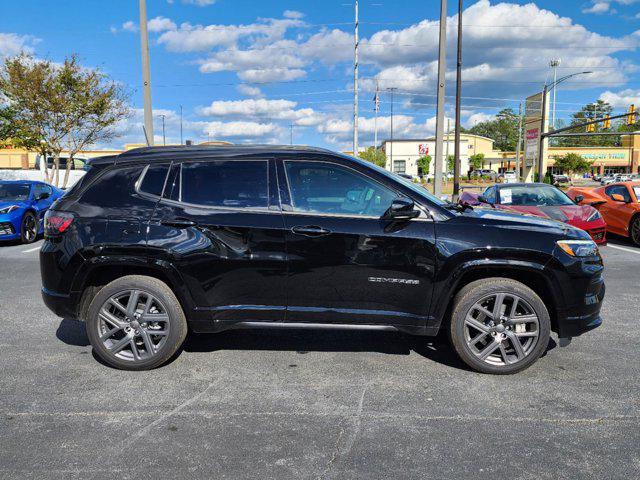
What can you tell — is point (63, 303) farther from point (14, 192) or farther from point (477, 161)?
point (477, 161)

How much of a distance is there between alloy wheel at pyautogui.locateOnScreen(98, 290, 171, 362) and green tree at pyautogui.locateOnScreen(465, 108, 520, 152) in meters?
137

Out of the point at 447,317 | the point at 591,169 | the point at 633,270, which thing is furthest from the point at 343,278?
the point at 591,169

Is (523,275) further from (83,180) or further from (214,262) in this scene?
(83,180)

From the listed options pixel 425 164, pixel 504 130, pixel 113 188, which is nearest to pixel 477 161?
pixel 425 164

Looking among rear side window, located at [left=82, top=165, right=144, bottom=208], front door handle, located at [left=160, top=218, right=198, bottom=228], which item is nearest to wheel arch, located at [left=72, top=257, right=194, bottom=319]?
front door handle, located at [left=160, top=218, right=198, bottom=228]

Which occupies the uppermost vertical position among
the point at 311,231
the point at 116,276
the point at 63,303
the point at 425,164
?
the point at 425,164

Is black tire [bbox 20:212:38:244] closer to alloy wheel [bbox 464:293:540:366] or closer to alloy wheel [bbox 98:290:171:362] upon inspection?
alloy wheel [bbox 98:290:171:362]

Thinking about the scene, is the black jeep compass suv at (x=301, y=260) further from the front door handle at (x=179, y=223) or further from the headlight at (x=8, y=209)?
the headlight at (x=8, y=209)

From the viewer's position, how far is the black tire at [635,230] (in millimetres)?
11125

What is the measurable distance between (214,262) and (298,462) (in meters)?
1.71

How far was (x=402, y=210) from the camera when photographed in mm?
3832

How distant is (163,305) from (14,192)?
1060 cm

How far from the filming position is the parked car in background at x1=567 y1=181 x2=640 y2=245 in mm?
11273

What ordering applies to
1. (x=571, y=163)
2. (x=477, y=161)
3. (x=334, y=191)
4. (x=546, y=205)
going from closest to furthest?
(x=334, y=191) < (x=546, y=205) < (x=571, y=163) < (x=477, y=161)
